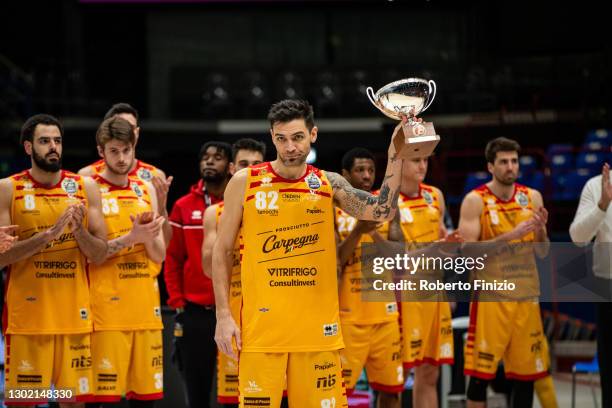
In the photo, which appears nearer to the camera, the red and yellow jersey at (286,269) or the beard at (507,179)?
the red and yellow jersey at (286,269)

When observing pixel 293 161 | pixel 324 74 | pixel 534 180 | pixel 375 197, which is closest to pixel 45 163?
pixel 293 161

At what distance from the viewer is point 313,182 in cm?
496

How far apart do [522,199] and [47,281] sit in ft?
12.1

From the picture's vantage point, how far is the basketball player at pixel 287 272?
15.7 feet

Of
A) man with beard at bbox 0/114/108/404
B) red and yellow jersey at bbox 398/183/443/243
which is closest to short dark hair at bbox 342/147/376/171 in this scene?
red and yellow jersey at bbox 398/183/443/243

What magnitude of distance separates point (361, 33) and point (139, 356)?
1536cm

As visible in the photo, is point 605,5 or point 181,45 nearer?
→ point 605,5

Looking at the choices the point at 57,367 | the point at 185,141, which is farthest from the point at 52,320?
the point at 185,141

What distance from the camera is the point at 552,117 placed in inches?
682

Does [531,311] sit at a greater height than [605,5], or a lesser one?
lesser

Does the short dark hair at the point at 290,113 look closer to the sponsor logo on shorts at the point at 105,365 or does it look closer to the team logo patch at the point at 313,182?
the team logo patch at the point at 313,182

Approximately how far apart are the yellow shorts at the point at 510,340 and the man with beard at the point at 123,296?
2.47 metres

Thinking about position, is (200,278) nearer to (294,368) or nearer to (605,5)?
(294,368)

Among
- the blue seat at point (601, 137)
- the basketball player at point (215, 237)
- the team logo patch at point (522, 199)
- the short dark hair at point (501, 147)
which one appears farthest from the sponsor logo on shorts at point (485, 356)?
the blue seat at point (601, 137)
